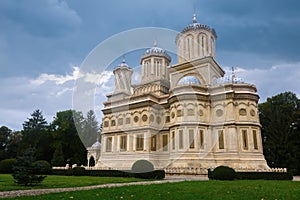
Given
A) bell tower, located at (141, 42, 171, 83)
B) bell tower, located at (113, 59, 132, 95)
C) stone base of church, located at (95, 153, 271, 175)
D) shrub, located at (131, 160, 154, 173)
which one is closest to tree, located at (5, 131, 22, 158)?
bell tower, located at (113, 59, 132, 95)

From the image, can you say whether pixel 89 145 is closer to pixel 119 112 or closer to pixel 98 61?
pixel 119 112

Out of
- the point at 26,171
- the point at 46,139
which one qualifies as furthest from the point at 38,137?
the point at 26,171

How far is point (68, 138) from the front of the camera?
135 feet

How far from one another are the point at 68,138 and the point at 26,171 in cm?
3106

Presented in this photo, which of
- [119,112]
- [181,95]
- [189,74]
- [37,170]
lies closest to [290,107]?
[189,74]

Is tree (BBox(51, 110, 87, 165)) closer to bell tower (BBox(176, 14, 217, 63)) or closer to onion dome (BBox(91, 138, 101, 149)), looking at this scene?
onion dome (BBox(91, 138, 101, 149))

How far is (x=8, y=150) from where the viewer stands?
39375mm

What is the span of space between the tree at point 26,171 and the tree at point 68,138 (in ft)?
95.0

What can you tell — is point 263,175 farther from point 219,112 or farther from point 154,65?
point 154,65

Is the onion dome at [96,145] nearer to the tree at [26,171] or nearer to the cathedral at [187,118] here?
the cathedral at [187,118]

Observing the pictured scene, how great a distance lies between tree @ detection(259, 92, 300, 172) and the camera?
99.6 feet

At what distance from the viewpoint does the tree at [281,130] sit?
30358mm

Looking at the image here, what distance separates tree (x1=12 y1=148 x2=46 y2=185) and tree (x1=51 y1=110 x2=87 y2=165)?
28969 mm

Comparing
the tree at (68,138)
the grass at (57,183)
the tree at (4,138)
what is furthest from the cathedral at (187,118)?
the tree at (4,138)
